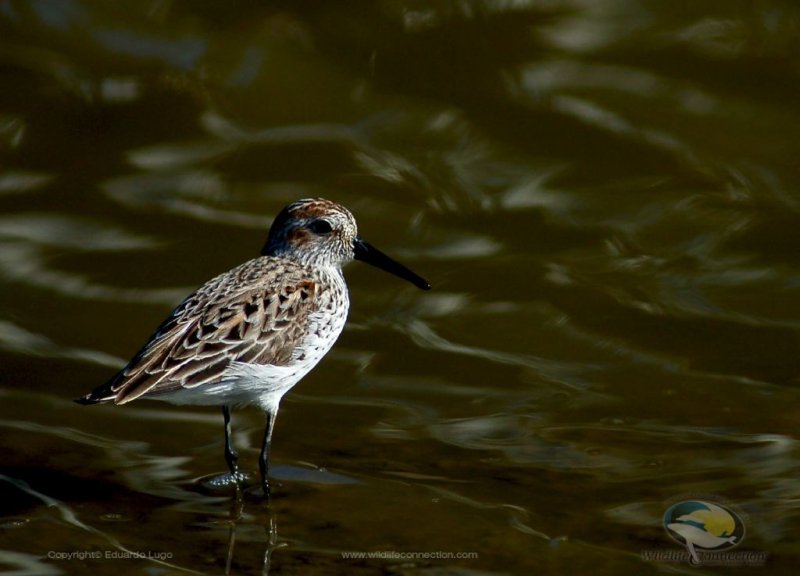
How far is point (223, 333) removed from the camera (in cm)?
900

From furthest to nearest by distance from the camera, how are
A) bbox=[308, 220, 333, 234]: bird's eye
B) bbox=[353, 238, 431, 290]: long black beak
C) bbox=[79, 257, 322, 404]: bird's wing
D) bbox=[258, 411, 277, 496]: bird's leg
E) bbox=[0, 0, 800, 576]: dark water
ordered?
bbox=[353, 238, 431, 290]: long black beak < bbox=[308, 220, 333, 234]: bird's eye < bbox=[258, 411, 277, 496]: bird's leg < bbox=[0, 0, 800, 576]: dark water < bbox=[79, 257, 322, 404]: bird's wing

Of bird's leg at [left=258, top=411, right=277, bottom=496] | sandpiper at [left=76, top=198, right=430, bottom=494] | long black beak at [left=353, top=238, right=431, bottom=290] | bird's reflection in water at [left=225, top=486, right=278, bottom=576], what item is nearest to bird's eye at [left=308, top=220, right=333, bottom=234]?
sandpiper at [left=76, top=198, right=430, bottom=494]

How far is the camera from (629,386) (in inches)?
452

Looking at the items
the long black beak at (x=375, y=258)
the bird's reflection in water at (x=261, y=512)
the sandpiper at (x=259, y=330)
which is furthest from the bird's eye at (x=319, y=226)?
the bird's reflection in water at (x=261, y=512)

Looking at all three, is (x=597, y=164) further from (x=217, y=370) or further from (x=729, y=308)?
(x=217, y=370)

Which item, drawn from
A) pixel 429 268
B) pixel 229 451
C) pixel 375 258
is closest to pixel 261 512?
pixel 229 451

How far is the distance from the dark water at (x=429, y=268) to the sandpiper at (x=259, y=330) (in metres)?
0.77

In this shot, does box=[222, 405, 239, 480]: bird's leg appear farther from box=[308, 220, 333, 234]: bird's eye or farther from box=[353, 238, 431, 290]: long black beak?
box=[353, 238, 431, 290]: long black beak

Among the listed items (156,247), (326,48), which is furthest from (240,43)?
(156,247)

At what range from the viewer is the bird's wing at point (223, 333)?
28.5 feet

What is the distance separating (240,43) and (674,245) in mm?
5502

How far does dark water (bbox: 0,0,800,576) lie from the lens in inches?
355

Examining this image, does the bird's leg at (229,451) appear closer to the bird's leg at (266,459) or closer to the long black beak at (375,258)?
the bird's leg at (266,459)

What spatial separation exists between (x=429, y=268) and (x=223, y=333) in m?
4.59
